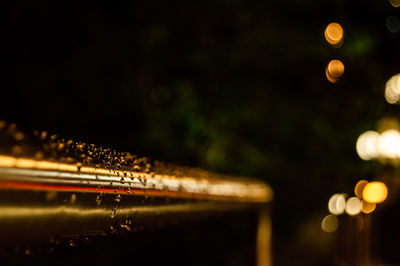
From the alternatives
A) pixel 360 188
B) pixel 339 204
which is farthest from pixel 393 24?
pixel 339 204

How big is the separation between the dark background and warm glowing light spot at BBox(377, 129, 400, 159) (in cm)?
38

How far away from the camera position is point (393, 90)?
829 cm

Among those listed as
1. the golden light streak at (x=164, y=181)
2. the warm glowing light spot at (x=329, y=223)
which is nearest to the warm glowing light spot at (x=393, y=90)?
the warm glowing light spot at (x=329, y=223)

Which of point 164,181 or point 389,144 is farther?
point 389,144

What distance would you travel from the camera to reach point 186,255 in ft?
8.05

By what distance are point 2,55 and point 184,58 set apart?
254 centimetres

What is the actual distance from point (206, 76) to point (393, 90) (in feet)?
9.33

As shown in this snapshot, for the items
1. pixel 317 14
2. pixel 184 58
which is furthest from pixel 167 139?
pixel 317 14

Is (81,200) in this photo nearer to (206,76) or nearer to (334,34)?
(206,76)

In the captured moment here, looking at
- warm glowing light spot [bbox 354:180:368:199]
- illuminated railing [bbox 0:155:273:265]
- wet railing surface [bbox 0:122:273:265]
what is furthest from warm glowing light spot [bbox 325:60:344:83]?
wet railing surface [bbox 0:122:273:265]

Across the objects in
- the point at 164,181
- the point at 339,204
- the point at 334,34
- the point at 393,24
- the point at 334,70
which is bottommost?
the point at 339,204

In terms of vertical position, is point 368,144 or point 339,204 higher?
point 368,144

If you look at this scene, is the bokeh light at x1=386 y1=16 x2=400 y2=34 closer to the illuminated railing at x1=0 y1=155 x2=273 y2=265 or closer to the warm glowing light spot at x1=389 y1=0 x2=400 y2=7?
the warm glowing light spot at x1=389 y1=0 x2=400 y2=7

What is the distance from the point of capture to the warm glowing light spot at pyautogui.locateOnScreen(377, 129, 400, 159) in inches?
312
